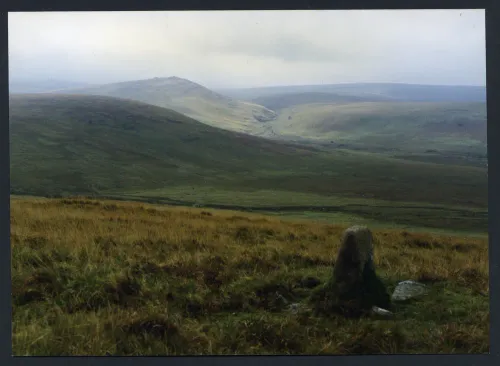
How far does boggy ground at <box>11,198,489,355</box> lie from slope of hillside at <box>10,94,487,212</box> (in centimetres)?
32

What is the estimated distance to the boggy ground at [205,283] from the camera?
18.2 ft

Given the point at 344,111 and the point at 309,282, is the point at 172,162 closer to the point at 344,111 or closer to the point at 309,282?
the point at 309,282

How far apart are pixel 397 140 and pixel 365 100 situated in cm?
62

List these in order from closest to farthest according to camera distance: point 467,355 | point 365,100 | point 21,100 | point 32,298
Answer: point 467,355
point 32,298
point 21,100
point 365,100

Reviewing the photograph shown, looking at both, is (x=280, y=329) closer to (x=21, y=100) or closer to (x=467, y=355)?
(x=467, y=355)

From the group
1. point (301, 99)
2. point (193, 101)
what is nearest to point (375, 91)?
point (301, 99)

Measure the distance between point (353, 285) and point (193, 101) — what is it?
276 centimetres

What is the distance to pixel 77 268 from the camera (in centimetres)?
607

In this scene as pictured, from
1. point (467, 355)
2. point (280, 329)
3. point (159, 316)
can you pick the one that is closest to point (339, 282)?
point (280, 329)

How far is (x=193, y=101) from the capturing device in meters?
6.57

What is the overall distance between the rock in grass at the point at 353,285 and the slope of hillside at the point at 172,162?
837 mm

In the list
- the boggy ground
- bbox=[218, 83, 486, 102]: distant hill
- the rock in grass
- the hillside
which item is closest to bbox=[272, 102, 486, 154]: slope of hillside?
bbox=[218, 83, 486, 102]: distant hill

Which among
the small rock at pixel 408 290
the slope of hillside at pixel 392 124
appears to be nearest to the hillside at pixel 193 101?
the slope of hillside at pixel 392 124

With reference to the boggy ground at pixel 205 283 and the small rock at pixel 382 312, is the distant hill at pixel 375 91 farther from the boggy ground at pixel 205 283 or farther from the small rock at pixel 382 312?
the small rock at pixel 382 312
